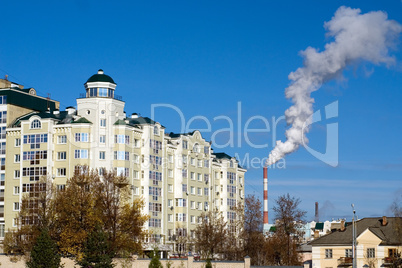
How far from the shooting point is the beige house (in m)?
79.8

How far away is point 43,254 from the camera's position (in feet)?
225

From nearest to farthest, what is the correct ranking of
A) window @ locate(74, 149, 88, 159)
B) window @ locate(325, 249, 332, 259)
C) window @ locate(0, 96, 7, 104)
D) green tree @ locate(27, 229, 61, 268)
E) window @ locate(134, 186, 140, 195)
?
green tree @ locate(27, 229, 61, 268)
window @ locate(325, 249, 332, 259)
window @ locate(74, 149, 88, 159)
window @ locate(134, 186, 140, 195)
window @ locate(0, 96, 7, 104)

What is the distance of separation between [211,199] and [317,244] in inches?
1514

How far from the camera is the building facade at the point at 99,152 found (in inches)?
3775

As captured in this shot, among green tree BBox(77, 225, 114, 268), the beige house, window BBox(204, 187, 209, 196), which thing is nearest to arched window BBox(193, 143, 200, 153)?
window BBox(204, 187, 209, 196)

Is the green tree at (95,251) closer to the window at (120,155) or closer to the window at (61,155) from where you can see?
the window at (120,155)

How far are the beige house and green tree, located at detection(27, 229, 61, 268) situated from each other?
33.9 meters

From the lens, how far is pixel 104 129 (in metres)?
97.0

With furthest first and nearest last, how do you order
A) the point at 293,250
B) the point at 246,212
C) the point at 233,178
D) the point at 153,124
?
the point at 233,178, the point at 153,124, the point at 246,212, the point at 293,250

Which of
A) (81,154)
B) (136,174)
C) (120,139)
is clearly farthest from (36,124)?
(136,174)

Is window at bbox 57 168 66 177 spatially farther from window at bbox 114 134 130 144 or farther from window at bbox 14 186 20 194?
window at bbox 114 134 130 144

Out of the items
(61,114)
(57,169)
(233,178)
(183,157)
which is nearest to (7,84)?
(61,114)

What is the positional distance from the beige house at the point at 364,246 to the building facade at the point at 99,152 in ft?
94.4

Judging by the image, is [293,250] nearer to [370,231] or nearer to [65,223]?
[370,231]
